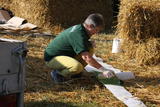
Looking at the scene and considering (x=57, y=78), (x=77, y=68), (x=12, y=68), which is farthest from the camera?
(x=57, y=78)

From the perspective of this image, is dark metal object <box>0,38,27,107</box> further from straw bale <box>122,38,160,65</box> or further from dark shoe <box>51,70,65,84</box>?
straw bale <box>122,38,160,65</box>

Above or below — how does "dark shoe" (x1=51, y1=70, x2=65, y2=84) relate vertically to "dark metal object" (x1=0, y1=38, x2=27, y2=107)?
below

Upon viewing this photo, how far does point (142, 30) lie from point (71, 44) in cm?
258

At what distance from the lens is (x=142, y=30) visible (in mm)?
7980

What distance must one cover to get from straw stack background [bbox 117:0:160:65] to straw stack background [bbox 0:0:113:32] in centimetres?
442

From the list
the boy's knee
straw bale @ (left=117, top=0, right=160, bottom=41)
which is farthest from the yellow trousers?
straw bale @ (left=117, top=0, right=160, bottom=41)

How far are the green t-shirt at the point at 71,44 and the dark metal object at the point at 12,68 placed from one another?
1893mm

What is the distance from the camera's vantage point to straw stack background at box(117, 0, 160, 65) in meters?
7.71

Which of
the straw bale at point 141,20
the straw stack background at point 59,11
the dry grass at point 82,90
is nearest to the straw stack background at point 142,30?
the straw bale at point 141,20

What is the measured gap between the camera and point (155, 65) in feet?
25.1

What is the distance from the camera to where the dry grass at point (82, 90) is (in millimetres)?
5109

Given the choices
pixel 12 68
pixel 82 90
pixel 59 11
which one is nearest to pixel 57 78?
pixel 82 90

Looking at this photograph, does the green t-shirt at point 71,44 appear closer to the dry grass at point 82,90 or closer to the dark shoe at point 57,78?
the dark shoe at point 57,78

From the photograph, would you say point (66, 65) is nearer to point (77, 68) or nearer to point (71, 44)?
point (77, 68)
